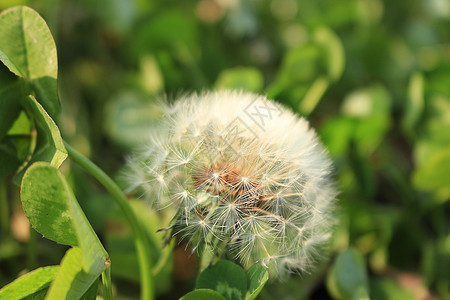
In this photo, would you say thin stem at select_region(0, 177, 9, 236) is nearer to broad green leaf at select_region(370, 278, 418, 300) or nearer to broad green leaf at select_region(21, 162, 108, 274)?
broad green leaf at select_region(21, 162, 108, 274)

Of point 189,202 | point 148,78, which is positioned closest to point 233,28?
point 148,78

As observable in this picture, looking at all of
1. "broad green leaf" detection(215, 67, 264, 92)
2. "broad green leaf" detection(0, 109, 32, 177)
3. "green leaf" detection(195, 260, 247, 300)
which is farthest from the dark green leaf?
"green leaf" detection(195, 260, 247, 300)

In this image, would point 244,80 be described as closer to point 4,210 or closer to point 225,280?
point 225,280

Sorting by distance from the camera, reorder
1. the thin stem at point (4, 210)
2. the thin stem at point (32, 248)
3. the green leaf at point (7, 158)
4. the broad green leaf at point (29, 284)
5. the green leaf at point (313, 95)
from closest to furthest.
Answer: the broad green leaf at point (29, 284)
the green leaf at point (7, 158)
the thin stem at point (32, 248)
the thin stem at point (4, 210)
the green leaf at point (313, 95)

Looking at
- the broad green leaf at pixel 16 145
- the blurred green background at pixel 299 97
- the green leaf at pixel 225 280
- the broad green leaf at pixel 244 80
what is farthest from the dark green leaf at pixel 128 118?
the green leaf at pixel 225 280

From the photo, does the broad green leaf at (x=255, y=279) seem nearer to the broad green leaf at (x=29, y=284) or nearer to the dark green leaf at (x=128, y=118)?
the broad green leaf at (x=29, y=284)
